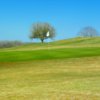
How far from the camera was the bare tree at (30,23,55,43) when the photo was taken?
11206 centimetres

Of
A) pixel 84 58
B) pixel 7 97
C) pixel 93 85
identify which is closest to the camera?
pixel 7 97

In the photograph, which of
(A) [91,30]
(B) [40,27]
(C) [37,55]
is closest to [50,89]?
(C) [37,55]

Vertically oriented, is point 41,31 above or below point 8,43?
above

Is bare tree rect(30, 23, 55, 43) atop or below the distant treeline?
atop

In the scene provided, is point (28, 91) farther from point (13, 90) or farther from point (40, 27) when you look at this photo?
point (40, 27)

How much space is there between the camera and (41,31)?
114m

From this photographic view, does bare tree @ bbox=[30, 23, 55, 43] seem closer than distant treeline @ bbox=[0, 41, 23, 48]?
Yes

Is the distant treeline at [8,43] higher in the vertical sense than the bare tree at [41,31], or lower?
lower

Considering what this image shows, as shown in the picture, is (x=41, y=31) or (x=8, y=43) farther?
(x=8, y=43)

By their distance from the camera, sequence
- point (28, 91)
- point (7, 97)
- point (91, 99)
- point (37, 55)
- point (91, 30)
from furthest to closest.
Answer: point (91, 30) < point (37, 55) < point (28, 91) < point (7, 97) < point (91, 99)

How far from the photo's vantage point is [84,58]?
32.9 meters

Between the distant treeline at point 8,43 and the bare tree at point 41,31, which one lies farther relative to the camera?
the distant treeline at point 8,43

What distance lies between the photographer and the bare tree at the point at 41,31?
368ft

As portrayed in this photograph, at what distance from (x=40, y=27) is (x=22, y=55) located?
79.3 m
